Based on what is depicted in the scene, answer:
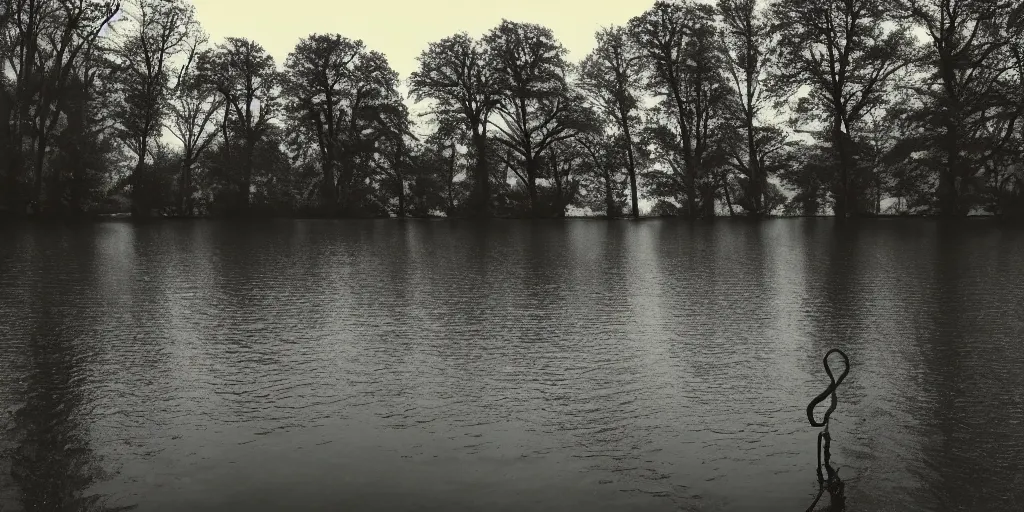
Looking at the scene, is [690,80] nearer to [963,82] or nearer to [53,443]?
[963,82]

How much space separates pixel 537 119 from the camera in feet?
178

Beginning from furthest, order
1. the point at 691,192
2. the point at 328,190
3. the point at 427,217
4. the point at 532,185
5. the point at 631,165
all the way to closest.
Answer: the point at 427,217, the point at 532,185, the point at 328,190, the point at 631,165, the point at 691,192

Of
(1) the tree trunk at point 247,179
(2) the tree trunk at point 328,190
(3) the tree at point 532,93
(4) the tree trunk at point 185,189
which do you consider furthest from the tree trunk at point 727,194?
(4) the tree trunk at point 185,189

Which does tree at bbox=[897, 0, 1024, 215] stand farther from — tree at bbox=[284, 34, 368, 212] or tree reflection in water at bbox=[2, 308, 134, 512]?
tree reflection in water at bbox=[2, 308, 134, 512]

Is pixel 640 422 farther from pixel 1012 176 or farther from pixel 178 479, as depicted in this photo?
pixel 1012 176

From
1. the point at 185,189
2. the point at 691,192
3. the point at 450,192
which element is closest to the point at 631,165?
the point at 691,192

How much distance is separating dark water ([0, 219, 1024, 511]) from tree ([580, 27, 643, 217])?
3945 centimetres

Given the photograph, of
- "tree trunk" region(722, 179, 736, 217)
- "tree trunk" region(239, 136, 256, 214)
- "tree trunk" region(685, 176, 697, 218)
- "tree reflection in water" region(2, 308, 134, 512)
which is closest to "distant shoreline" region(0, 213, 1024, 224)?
"tree trunk" region(722, 179, 736, 217)

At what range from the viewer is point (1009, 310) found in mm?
10516

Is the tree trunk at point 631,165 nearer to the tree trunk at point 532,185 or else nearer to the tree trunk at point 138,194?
the tree trunk at point 532,185

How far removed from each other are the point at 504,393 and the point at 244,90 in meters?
51.9

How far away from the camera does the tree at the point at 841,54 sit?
42.5 m

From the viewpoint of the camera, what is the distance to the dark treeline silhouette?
133ft

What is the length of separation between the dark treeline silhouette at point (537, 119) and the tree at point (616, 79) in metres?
0.14
